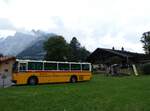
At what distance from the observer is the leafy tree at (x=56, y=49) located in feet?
225

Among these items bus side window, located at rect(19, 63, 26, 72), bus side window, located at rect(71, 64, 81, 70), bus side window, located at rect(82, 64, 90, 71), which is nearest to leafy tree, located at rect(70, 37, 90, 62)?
bus side window, located at rect(82, 64, 90, 71)

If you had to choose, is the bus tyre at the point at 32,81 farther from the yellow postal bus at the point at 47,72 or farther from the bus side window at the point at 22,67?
the bus side window at the point at 22,67

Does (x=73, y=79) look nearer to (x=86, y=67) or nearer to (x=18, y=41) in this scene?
(x=86, y=67)

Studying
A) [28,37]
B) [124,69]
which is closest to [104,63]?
[124,69]

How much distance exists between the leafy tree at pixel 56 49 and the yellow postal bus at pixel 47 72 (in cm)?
3388

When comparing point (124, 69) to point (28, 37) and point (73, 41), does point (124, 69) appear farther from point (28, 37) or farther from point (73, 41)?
point (28, 37)

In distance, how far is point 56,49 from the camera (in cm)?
6881

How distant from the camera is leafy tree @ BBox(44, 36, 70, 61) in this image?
68438mm

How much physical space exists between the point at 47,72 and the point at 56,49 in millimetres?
38519

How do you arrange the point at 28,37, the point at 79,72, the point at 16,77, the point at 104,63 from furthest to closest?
1. the point at 28,37
2. the point at 104,63
3. the point at 79,72
4. the point at 16,77

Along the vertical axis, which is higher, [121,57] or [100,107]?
[121,57]

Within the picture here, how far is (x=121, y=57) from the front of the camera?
5906cm

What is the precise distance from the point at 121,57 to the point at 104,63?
4.41 m

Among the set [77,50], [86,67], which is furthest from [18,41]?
[86,67]
